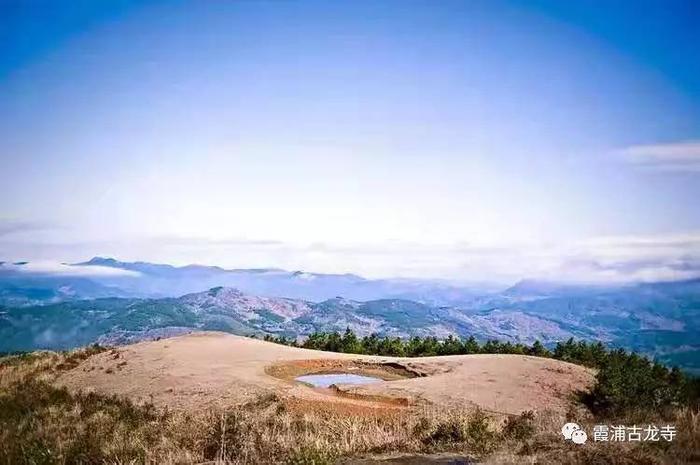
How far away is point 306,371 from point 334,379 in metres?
2.06

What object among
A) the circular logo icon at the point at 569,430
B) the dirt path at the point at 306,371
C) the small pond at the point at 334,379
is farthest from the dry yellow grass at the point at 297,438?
the small pond at the point at 334,379

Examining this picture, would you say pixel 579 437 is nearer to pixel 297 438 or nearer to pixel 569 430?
pixel 569 430

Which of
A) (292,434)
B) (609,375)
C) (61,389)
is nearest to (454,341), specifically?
(609,375)

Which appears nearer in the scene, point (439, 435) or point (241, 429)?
point (439, 435)

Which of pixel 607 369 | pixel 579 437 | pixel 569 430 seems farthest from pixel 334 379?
pixel 579 437

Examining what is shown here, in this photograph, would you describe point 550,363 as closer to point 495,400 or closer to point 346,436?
point 495,400

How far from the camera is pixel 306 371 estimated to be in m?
28.8

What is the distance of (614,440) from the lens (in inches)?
411

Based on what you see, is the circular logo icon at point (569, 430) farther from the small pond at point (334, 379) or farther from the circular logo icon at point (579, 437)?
the small pond at point (334, 379)

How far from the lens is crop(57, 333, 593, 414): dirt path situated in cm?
2164

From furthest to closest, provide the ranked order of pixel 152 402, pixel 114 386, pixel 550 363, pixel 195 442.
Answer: pixel 550 363, pixel 114 386, pixel 152 402, pixel 195 442

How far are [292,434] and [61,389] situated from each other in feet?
56.7

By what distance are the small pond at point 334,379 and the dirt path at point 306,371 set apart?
836 millimetres

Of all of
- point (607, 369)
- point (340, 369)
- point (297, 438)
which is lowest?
point (340, 369)
